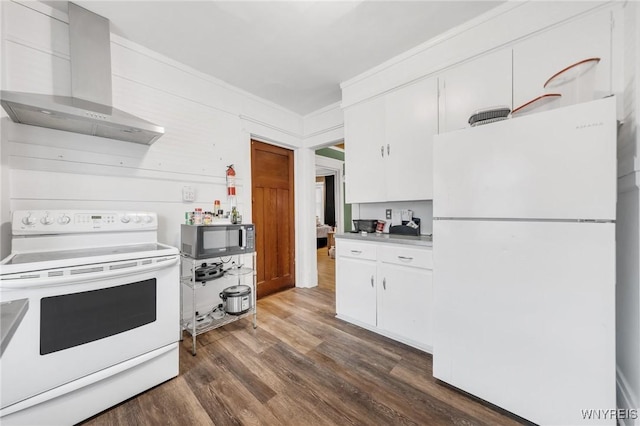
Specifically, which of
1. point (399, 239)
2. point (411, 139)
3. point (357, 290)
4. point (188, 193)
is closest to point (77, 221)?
point (188, 193)

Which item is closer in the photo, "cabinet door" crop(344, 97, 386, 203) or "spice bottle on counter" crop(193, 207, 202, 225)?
"spice bottle on counter" crop(193, 207, 202, 225)

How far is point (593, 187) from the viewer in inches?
45.3

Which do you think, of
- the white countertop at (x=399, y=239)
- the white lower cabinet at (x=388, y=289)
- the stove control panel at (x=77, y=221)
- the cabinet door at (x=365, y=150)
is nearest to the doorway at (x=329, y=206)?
the white lower cabinet at (x=388, y=289)

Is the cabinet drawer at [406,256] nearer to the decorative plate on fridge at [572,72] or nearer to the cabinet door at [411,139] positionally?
the cabinet door at [411,139]

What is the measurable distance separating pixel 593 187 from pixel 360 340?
1914mm

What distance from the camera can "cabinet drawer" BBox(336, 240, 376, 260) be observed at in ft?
7.55

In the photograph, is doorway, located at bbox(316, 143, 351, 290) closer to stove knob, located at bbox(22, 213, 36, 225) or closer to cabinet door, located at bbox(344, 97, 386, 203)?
cabinet door, located at bbox(344, 97, 386, 203)

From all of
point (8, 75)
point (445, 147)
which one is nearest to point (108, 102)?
point (8, 75)

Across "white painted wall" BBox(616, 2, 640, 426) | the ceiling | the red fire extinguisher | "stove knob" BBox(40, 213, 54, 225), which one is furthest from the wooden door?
"white painted wall" BBox(616, 2, 640, 426)

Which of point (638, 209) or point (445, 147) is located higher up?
point (445, 147)

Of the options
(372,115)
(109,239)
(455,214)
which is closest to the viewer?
(455,214)

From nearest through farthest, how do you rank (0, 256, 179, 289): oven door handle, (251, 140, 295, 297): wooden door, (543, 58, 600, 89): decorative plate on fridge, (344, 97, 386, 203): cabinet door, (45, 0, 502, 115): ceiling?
1. (0, 256, 179, 289): oven door handle
2. (543, 58, 600, 89): decorative plate on fridge
3. (45, 0, 502, 115): ceiling
4. (344, 97, 386, 203): cabinet door
5. (251, 140, 295, 297): wooden door

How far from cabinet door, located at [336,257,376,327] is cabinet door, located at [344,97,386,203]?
0.73 m

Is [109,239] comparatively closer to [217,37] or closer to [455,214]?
[217,37]
